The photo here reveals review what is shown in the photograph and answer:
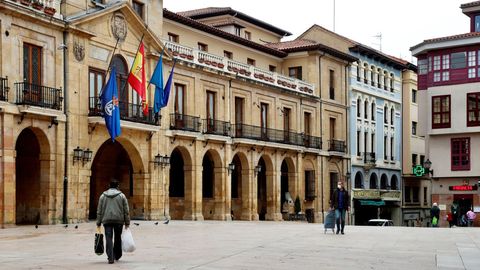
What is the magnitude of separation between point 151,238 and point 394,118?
50.4 meters

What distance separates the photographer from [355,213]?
62.9 metres

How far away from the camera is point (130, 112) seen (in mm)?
36688

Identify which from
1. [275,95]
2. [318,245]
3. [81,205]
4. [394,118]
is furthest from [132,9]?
[394,118]

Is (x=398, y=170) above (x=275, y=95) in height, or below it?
below

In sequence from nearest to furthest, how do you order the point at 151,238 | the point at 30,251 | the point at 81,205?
the point at 30,251 → the point at 151,238 → the point at 81,205

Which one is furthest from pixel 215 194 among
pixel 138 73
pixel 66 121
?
pixel 66 121

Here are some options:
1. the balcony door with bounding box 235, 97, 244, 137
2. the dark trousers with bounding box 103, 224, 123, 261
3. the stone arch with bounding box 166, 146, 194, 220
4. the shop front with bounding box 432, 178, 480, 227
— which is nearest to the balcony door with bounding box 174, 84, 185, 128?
the stone arch with bounding box 166, 146, 194, 220

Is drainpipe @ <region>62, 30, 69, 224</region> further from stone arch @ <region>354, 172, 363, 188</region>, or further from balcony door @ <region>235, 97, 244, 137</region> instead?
stone arch @ <region>354, 172, 363, 188</region>

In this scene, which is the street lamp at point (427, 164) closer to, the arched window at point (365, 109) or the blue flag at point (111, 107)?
the arched window at point (365, 109)

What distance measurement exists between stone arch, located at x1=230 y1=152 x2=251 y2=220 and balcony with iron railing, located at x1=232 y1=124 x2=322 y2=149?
4.58 ft

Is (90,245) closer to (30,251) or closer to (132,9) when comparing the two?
(30,251)

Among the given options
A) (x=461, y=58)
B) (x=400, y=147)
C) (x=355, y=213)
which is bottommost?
(x=355, y=213)

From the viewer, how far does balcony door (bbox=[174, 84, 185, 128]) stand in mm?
41719

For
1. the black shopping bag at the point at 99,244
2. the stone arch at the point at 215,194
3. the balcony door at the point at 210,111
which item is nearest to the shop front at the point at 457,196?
the stone arch at the point at 215,194
